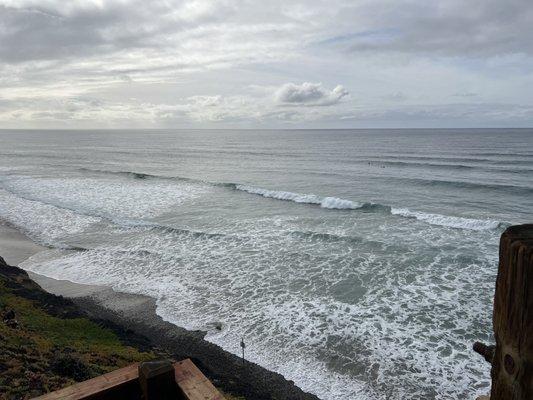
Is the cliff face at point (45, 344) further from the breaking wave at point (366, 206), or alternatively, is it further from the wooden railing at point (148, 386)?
the breaking wave at point (366, 206)

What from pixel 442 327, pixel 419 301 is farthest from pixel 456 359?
pixel 419 301

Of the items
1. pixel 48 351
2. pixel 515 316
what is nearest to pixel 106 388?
pixel 515 316

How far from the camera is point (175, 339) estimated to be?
43.4 ft

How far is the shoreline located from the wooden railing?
23.7 ft

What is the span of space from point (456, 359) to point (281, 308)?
19.7 feet

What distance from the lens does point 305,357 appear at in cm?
1204

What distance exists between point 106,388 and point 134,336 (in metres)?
10.2

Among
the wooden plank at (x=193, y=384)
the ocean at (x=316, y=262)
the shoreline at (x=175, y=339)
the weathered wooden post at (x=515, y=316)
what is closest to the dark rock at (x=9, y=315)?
the shoreline at (x=175, y=339)

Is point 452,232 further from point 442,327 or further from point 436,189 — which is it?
point 436,189

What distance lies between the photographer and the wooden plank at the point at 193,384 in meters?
3.26

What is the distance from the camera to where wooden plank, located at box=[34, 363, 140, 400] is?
10.9 ft

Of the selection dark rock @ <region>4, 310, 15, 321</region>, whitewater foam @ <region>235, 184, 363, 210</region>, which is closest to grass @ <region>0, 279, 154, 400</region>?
dark rock @ <region>4, 310, 15, 321</region>

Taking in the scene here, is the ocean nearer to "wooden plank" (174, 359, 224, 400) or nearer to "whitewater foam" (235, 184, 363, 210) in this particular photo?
"whitewater foam" (235, 184, 363, 210)

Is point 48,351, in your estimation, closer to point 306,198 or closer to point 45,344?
point 45,344
